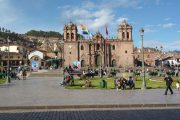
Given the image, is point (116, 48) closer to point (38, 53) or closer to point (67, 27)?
point (67, 27)

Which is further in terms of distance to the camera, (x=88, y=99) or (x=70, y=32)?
(x=70, y=32)

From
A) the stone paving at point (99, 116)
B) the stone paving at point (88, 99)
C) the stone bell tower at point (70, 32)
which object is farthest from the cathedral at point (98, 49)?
the stone paving at point (99, 116)

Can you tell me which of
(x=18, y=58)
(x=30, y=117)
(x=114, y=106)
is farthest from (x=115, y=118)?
(x=18, y=58)

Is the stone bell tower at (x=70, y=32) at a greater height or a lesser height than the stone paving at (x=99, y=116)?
greater

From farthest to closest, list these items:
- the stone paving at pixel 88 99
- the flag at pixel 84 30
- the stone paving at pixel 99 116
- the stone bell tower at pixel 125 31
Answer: the stone bell tower at pixel 125 31
the flag at pixel 84 30
the stone paving at pixel 88 99
the stone paving at pixel 99 116

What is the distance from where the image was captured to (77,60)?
344 feet

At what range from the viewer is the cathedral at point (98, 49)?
105 m

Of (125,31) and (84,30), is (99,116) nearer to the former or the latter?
(84,30)

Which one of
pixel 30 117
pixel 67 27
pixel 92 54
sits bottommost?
pixel 30 117

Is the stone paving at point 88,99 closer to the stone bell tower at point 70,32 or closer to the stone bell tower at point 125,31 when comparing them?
the stone bell tower at point 70,32

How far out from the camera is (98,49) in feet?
349

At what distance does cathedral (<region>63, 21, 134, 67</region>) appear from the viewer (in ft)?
343

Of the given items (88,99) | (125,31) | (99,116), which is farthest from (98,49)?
(99,116)

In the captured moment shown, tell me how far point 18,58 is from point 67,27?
26.7 metres
